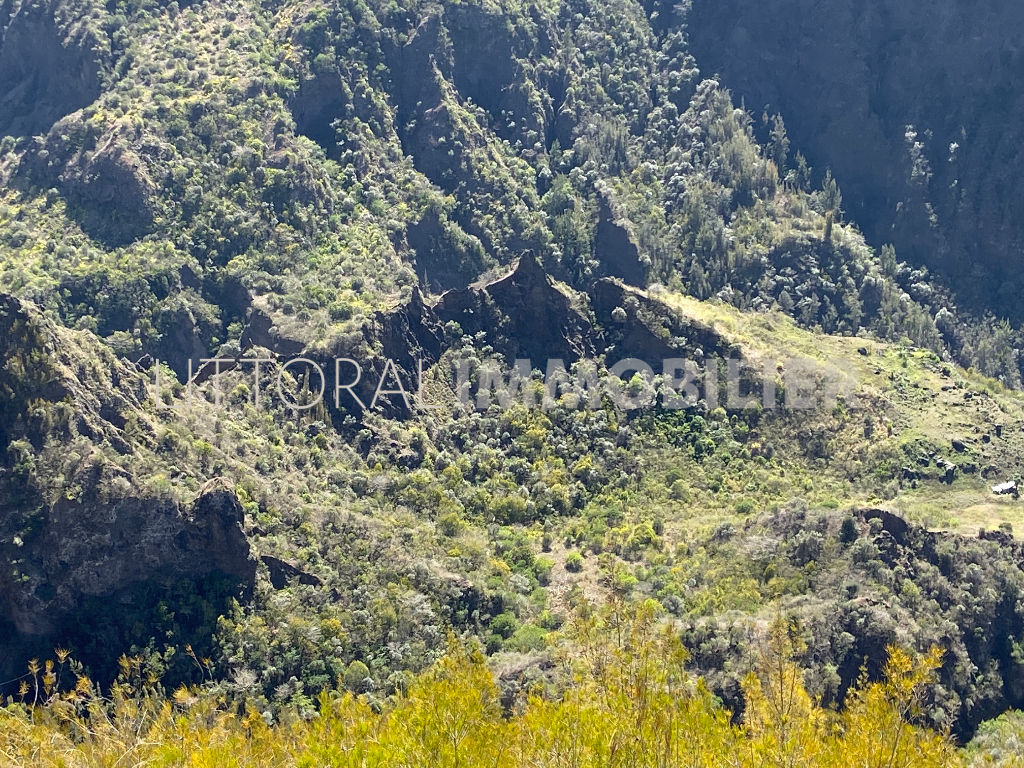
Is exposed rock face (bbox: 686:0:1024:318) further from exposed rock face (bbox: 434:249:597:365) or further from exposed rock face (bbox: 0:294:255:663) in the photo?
exposed rock face (bbox: 0:294:255:663)

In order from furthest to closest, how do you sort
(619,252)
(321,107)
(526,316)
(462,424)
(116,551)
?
(619,252), (321,107), (526,316), (462,424), (116,551)

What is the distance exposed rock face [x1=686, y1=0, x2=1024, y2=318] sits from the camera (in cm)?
17638

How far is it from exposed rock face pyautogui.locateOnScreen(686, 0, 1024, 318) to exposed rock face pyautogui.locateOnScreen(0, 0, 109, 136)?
81619mm

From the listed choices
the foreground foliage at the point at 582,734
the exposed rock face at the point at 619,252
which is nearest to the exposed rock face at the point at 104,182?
the exposed rock face at the point at 619,252

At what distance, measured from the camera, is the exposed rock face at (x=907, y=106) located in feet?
579

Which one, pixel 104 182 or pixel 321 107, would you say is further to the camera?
pixel 321 107

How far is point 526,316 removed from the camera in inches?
5192

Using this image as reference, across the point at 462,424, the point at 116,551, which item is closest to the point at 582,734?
the point at 116,551

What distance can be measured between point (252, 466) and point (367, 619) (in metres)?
20.1

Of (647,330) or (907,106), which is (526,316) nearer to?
(647,330)

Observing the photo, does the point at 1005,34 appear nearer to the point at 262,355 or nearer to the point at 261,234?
the point at 261,234

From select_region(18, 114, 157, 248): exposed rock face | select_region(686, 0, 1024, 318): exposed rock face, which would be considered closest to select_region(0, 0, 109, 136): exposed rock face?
select_region(18, 114, 157, 248): exposed rock face

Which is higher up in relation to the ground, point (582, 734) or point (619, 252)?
point (619, 252)

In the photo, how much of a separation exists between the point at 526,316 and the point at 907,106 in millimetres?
78861
